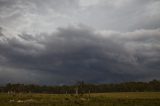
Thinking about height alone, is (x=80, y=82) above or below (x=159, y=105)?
above

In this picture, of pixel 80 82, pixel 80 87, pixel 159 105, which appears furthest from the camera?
pixel 80 87

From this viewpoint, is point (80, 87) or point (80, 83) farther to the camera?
point (80, 87)

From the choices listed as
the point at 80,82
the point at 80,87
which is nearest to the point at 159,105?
the point at 80,82

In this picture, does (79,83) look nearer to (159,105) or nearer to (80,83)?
(80,83)

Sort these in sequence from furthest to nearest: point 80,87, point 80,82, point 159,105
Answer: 1. point 80,87
2. point 80,82
3. point 159,105

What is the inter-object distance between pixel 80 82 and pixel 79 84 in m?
4.61

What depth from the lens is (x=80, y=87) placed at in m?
190

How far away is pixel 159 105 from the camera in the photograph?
247 feet

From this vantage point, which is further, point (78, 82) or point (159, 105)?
point (78, 82)

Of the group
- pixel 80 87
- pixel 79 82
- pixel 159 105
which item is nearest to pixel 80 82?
pixel 79 82

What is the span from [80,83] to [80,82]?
2041 millimetres

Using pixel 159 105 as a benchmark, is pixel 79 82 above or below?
above

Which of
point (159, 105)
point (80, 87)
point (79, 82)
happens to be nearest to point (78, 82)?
point (79, 82)

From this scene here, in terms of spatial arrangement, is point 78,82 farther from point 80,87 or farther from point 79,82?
point 80,87
